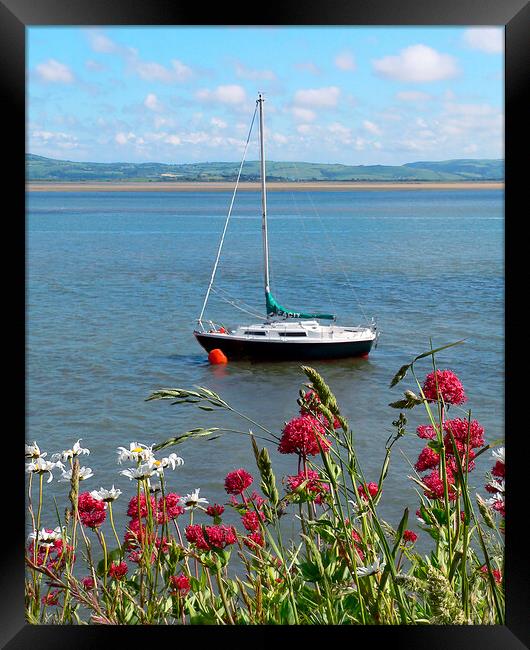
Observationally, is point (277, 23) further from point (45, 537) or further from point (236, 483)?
point (45, 537)

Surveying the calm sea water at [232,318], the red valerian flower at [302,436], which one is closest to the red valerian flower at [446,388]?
the red valerian flower at [302,436]

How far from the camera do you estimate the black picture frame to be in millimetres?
1129

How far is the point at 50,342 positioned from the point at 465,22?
17.1 meters

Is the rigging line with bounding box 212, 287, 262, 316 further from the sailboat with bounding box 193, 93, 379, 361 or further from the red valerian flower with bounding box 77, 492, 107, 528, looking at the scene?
the red valerian flower with bounding box 77, 492, 107, 528

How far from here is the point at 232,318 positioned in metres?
17.7

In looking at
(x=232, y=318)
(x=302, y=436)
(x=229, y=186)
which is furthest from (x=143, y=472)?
(x=229, y=186)

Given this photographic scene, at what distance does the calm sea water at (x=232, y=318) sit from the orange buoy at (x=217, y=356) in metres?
0.15

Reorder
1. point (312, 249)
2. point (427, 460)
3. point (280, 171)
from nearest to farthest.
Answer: point (427, 460), point (312, 249), point (280, 171)

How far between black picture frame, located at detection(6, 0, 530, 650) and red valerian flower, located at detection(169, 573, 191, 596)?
19 cm

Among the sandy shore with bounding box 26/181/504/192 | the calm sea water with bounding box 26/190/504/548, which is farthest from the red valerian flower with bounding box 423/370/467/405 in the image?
the sandy shore with bounding box 26/181/504/192

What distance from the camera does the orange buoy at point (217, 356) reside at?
43.4 feet

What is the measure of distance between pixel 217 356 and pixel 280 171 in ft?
105

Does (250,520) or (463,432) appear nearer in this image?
(463,432)

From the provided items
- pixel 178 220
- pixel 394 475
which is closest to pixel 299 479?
pixel 394 475
